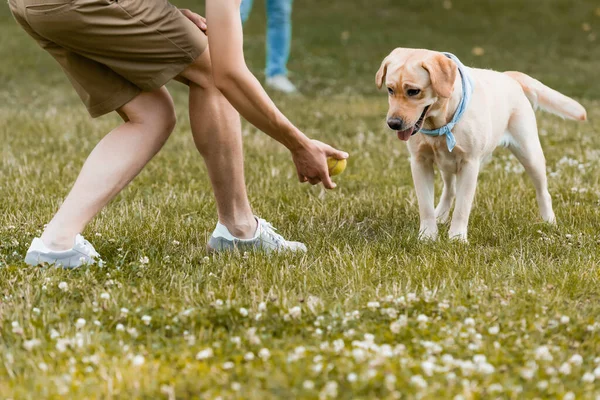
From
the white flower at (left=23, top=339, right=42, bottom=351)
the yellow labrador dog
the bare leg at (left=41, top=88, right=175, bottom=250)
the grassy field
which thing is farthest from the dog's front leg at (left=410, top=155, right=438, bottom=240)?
the white flower at (left=23, top=339, right=42, bottom=351)

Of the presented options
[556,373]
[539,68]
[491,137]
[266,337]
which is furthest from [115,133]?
[539,68]

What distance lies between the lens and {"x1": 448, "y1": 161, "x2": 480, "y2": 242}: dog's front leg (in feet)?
14.3

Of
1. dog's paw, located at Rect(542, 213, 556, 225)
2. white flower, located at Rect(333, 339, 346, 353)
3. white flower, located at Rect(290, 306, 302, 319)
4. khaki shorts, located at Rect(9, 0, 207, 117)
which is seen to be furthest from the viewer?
dog's paw, located at Rect(542, 213, 556, 225)

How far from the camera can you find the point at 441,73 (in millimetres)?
4039

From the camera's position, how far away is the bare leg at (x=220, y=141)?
3.85 m

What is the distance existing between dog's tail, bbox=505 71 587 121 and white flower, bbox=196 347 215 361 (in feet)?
10.1

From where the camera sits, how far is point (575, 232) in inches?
174

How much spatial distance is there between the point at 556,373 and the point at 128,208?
307cm

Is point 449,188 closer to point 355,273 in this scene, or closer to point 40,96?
point 355,273

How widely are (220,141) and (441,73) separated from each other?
44.9 inches

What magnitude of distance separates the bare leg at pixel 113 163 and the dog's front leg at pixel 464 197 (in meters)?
1.60

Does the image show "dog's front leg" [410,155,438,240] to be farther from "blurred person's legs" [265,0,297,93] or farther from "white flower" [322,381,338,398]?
"blurred person's legs" [265,0,297,93]

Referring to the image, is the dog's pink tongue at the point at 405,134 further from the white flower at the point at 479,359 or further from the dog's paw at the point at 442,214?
the white flower at the point at 479,359

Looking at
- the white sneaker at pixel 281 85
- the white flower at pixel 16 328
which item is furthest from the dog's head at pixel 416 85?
the white sneaker at pixel 281 85
